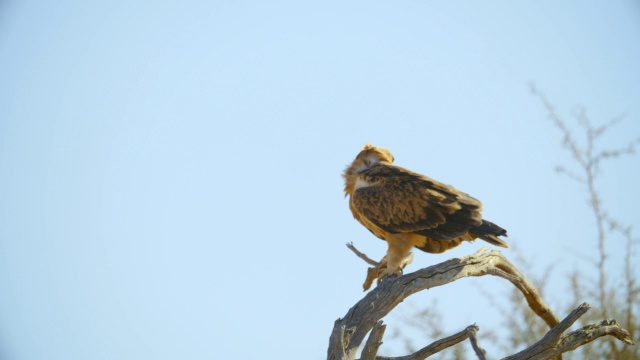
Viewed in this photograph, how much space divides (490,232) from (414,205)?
2.03 ft

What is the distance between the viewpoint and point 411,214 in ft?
18.9

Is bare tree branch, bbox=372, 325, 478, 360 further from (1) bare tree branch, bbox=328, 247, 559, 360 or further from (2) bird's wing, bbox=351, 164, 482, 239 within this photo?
(2) bird's wing, bbox=351, 164, 482, 239

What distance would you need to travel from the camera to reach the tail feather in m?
5.53

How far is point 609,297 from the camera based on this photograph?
991 cm

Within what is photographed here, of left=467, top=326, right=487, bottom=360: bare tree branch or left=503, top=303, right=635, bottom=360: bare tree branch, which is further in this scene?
left=503, top=303, right=635, bottom=360: bare tree branch

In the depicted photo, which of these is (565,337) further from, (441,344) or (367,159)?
(367,159)

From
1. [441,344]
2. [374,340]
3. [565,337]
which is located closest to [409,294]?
[441,344]

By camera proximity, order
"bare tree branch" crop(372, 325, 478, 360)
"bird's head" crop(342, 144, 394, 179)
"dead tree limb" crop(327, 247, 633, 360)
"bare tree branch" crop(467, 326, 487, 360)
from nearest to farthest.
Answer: "dead tree limb" crop(327, 247, 633, 360) < "bare tree branch" crop(467, 326, 487, 360) < "bare tree branch" crop(372, 325, 478, 360) < "bird's head" crop(342, 144, 394, 179)

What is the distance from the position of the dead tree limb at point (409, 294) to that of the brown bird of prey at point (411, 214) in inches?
10.0

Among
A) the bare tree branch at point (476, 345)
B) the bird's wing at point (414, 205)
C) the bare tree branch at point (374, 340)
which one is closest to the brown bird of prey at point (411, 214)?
the bird's wing at point (414, 205)

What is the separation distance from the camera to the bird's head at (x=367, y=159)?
21.6 ft

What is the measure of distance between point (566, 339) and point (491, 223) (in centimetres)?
99

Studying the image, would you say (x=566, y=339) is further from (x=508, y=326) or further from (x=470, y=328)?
(x=508, y=326)

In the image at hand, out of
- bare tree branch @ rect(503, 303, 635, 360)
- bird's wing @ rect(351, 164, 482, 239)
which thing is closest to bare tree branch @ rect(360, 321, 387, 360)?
bare tree branch @ rect(503, 303, 635, 360)
